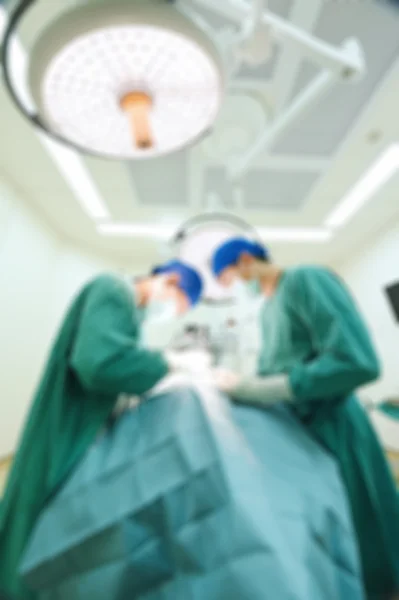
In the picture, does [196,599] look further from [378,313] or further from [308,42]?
[378,313]

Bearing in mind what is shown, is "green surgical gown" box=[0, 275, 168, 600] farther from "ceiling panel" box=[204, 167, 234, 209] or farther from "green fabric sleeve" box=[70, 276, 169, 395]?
"ceiling panel" box=[204, 167, 234, 209]

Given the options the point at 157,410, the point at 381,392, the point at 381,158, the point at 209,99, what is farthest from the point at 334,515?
the point at 381,392

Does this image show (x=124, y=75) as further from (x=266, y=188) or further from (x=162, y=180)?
(x=266, y=188)

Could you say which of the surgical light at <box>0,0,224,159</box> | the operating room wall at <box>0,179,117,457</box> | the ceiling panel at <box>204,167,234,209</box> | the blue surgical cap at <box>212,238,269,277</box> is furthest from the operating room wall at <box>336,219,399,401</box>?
the operating room wall at <box>0,179,117,457</box>

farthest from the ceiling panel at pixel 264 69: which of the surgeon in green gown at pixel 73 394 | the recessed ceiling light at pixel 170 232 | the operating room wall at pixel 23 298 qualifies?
the operating room wall at pixel 23 298

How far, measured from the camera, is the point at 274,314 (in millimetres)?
1195

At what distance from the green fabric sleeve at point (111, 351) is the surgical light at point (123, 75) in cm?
41

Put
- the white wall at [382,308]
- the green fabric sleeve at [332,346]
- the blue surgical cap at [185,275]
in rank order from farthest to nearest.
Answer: the white wall at [382,308] → the blue surgical cap at [185,275] → the green fabric sleeve at [332,346]

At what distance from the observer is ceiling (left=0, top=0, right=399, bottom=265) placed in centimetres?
134

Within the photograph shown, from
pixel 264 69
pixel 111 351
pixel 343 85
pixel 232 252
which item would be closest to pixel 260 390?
pixel 111 351

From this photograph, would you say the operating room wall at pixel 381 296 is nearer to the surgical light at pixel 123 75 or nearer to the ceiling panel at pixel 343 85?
the ceiling panel at pixel 343 85

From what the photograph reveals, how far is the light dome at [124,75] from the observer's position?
487 mm

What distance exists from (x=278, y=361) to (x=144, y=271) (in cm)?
292

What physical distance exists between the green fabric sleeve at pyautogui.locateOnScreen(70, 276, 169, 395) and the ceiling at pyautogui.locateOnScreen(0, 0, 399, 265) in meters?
0.91
